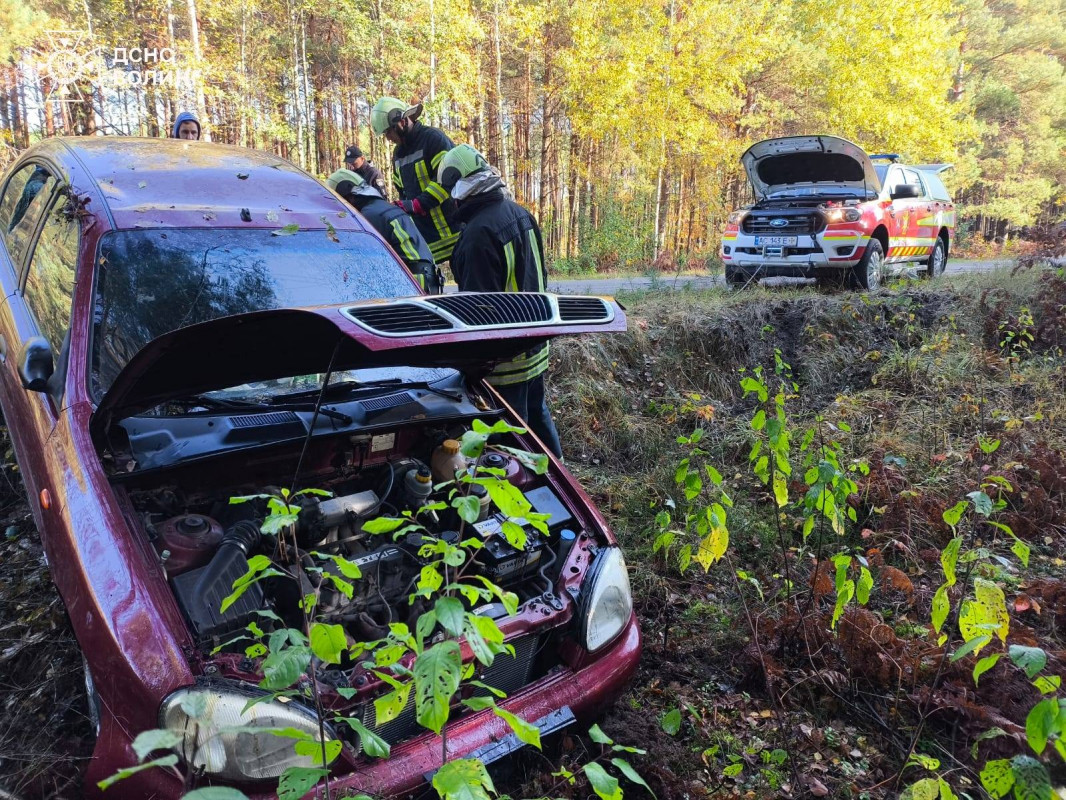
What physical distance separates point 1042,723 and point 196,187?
338cm

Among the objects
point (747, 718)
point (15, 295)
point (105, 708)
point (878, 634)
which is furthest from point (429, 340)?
point (15, 295)

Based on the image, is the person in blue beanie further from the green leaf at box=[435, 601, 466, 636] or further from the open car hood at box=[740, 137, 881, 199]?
the open car hood at box=[740, 137, 881, 199]

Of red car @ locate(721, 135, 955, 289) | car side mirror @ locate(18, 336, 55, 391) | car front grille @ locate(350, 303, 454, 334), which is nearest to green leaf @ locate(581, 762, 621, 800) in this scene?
car front grille @ locate(350, 303, 454, 334)

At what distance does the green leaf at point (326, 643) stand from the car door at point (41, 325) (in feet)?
4.62

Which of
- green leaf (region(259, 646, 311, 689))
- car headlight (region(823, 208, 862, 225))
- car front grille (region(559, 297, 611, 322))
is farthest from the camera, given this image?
car headlight (region(823, 208, 862, 225))

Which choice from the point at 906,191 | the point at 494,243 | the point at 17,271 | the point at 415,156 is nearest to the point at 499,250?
the point at 494,243

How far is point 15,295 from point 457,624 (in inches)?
115

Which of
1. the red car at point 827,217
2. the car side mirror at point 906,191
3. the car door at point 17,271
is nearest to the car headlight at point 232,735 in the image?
the car door at point 17,271

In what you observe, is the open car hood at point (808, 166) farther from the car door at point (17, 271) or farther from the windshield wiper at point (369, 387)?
the car door at point (17, 271)

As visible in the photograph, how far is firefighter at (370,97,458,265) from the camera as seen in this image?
5.14 metres

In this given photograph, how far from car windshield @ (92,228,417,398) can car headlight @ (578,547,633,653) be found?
1.38 metres

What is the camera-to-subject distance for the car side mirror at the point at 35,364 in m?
2.22

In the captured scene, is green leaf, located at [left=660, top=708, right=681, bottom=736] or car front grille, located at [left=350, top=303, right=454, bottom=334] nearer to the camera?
car front grille, located at [left=350, top=303, right=454, bottom=334]

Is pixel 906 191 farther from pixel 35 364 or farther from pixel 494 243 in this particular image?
pixel 35 364
